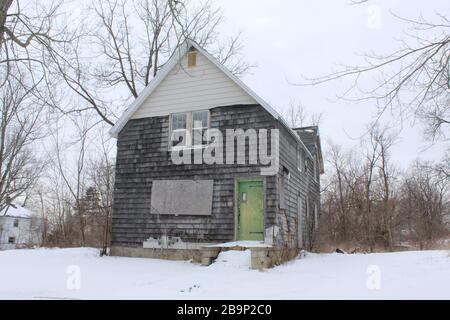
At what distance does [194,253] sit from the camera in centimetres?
1280

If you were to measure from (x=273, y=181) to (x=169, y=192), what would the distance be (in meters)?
3.65

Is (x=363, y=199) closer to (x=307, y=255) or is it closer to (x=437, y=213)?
(x=437, y=213)

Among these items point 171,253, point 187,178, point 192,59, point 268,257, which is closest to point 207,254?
point 268,257

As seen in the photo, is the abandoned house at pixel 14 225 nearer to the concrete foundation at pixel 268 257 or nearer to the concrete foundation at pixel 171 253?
the concrete foundation at pixel 171 253

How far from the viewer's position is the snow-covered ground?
7035mm

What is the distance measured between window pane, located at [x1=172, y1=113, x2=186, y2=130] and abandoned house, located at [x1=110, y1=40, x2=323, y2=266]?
35mm

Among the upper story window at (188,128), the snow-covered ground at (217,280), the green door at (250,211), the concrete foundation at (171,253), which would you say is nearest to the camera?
the snow-covered ground at (217,280)

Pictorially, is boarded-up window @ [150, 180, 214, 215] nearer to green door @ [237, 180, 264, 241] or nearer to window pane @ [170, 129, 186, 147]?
green door @ [237, 180, 264, 241]

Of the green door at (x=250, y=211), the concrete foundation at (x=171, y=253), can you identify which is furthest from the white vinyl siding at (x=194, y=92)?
the concrete foundation at (x=171, y=253)

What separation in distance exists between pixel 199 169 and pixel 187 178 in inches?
20.7

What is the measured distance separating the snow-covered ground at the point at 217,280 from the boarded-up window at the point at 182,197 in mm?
1797

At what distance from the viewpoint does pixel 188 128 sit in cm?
1402

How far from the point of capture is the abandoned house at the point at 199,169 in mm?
12734

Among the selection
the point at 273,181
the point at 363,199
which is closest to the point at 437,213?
the point at 363,199
